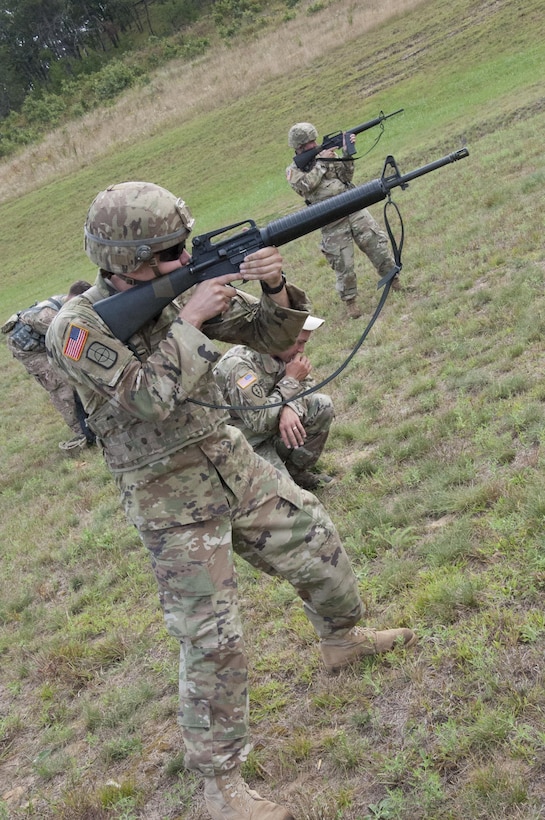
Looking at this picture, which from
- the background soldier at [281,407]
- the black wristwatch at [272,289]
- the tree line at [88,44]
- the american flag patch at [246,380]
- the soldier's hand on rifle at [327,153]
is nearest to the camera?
the black wristwatch at [272,289]

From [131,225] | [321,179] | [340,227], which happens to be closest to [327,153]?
[321,179]

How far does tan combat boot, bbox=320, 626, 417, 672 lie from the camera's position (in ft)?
11.8

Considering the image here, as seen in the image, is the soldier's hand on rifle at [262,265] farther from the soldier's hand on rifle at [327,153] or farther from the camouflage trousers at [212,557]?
the soldier's hand on rifle at [327,153]

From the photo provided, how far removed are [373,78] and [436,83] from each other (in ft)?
13.8

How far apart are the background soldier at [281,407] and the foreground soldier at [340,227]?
374 centimetres

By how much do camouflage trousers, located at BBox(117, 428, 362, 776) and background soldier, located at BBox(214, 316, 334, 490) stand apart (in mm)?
1696

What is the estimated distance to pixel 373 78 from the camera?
87.6 ft

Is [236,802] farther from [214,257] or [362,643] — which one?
[214,257]

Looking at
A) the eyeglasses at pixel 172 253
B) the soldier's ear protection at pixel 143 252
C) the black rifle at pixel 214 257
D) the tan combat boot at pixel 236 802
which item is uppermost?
the soldier's ear protection at pixel 143 252

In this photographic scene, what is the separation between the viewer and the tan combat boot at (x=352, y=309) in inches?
368

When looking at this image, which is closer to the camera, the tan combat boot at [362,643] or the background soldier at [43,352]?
the tan combat boot at [362,643]

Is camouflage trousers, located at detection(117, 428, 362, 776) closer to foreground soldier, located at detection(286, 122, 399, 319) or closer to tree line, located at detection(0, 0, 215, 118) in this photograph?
foreground soldier, located at detection(286, 122, 399, 319)

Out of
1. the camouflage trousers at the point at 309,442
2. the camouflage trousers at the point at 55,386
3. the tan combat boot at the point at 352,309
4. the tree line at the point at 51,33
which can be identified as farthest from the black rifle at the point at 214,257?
the tree line at the point at 51,33

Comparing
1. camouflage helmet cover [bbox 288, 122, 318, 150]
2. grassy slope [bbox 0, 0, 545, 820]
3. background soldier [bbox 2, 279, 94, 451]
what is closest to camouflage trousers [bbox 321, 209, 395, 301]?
grassy slope [bbox 0, 0, 545, 820]
